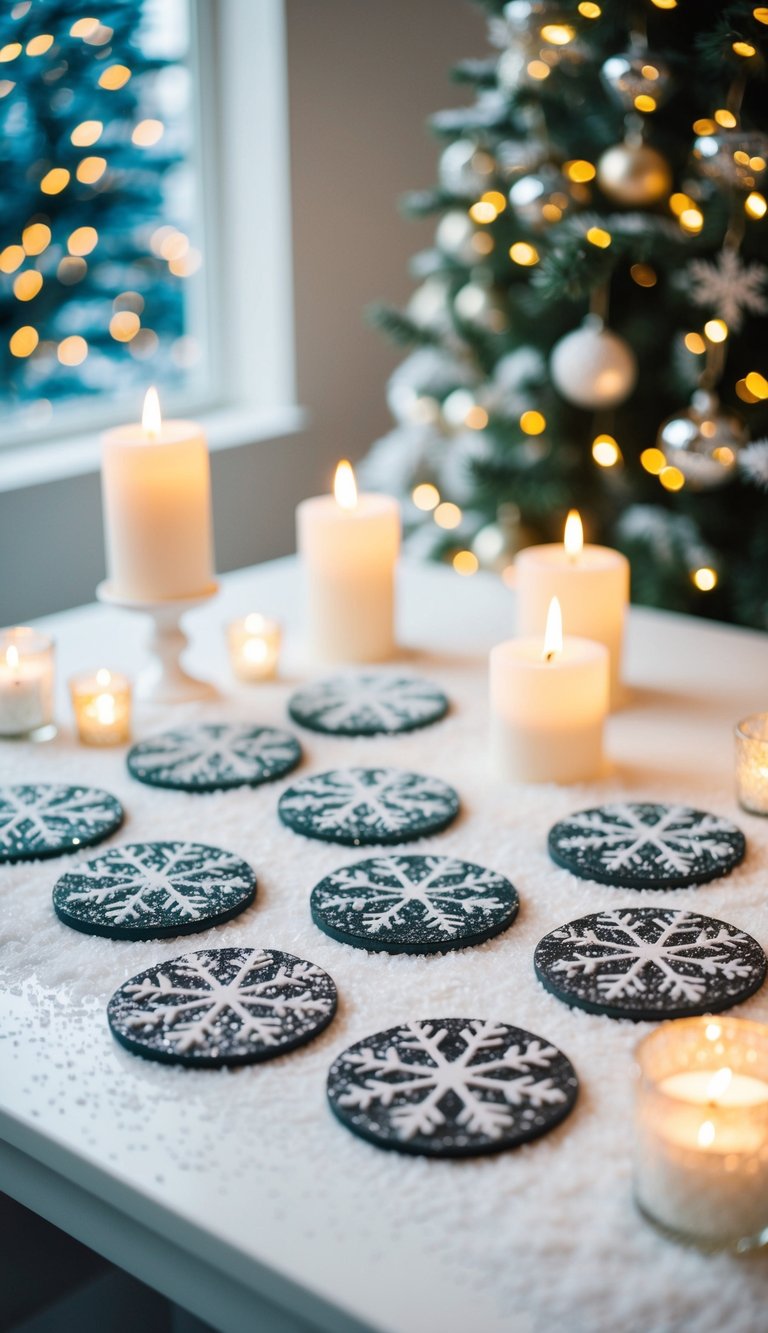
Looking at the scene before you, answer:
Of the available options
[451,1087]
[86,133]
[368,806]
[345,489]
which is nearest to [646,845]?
[368,806]

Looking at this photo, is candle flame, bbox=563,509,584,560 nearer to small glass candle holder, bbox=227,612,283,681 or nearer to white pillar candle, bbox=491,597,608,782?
white pillar candle, bbox=491,597,608,782

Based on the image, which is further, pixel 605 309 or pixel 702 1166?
pixel 605 309

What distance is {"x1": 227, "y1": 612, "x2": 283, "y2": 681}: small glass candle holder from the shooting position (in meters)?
1.48

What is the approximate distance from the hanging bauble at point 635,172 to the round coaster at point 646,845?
959 mm

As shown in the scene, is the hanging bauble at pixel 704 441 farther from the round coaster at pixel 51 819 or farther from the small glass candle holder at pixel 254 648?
the round coaster at pixel 51 819

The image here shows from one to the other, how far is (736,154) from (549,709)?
746mm

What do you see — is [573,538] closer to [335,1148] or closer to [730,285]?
[730,285]

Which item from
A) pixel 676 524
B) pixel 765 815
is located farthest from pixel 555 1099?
pixel 676 524

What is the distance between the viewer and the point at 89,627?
172cm

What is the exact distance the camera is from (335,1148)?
766 millimetres

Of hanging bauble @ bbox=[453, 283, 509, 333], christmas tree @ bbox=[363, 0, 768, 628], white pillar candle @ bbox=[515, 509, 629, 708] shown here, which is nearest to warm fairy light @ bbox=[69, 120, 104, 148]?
christmas tree @ bbox=[363, 0, 768, 628]

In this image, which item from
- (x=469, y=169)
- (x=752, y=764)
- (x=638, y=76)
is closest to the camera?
(x=752, y=764)

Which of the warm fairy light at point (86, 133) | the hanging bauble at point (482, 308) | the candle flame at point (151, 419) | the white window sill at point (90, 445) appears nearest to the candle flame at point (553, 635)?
the candle flame at point (151, 419)

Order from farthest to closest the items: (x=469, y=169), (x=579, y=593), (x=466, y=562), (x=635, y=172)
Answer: (x=466, y=562), (x=469, y=169), (x=635, y=172), (x=579, y=593)
